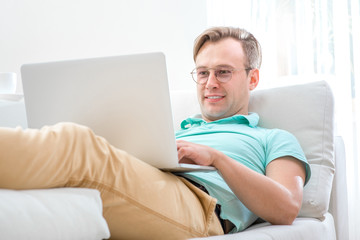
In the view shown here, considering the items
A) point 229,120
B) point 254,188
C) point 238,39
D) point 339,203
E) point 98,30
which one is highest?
point 98,30

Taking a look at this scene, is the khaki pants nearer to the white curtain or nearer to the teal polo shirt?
the teal polo shirt

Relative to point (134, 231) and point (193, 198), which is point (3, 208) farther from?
point (193, 198)

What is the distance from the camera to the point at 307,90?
1.74 meters

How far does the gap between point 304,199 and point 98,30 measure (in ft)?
7.36

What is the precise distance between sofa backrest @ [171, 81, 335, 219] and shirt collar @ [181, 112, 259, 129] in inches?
3.0

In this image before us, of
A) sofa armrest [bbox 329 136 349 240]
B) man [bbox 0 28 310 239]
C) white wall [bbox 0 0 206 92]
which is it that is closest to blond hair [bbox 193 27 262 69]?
man [bbox 0 28 310 239]

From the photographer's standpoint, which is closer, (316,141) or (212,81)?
(316,141)

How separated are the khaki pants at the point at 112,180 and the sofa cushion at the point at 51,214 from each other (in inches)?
1.3

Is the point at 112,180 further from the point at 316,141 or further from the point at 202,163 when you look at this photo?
the point at 316,141

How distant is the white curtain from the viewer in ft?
8.60

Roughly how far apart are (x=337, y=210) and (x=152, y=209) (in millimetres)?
830

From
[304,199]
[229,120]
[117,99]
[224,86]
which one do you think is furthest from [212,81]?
[117,99]

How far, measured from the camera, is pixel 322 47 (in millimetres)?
2789

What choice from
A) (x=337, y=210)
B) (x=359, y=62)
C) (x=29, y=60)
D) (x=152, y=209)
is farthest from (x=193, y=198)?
(x=29, y=60)
